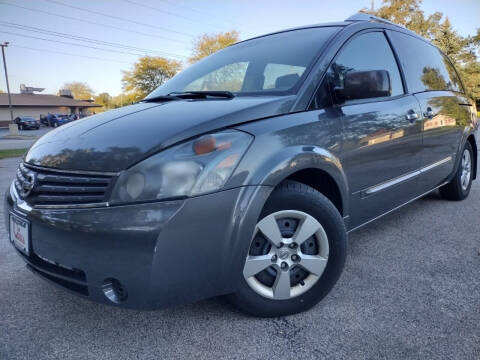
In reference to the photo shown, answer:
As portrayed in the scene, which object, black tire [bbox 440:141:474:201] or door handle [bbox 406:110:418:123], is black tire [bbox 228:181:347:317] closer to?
door handle [bbox 406:110:418:123]

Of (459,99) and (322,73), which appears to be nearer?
(322,73)

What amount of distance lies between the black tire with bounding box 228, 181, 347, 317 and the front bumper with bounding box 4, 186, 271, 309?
117 millimetres

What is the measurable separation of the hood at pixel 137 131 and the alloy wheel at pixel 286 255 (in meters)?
0.50

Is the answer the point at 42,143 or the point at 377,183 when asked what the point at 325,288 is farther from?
the point at 42,143

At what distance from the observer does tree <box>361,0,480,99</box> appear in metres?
34.7

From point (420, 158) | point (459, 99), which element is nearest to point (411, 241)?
point (420, 158)

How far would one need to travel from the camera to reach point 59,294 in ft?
6.66

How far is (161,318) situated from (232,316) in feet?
1.17

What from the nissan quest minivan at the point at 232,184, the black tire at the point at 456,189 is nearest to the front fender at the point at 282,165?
the nissan quest minivan at the point at 232,184

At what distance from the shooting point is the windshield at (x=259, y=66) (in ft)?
6.81

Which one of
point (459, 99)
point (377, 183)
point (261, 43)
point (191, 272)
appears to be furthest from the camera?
point (459, 99)

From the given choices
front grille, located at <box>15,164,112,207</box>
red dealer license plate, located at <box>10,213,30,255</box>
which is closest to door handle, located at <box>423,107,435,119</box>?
front grille, located at <box>15,164,112,207</box>

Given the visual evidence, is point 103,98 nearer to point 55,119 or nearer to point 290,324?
point 55,119

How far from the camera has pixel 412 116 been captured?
256 centimetres
